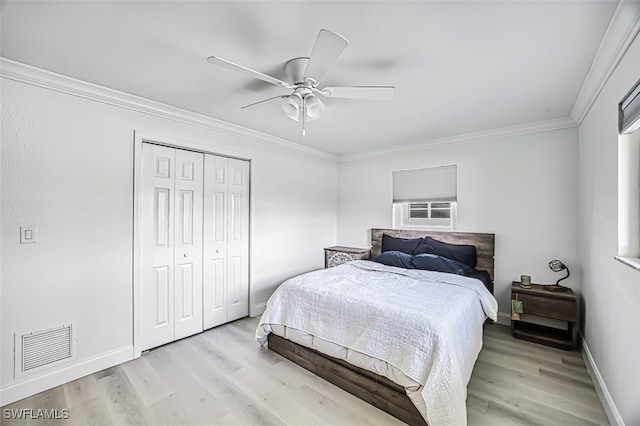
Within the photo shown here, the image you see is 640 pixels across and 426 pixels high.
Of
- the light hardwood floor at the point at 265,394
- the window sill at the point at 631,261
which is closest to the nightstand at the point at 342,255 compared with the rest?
the light hardwood floor at the point at 265,394

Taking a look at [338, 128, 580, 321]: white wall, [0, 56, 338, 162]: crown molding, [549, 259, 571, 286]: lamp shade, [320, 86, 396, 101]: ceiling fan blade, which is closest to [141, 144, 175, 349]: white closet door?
[0, 56, 338, 162]: crown molding

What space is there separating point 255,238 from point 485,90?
2.96 metres

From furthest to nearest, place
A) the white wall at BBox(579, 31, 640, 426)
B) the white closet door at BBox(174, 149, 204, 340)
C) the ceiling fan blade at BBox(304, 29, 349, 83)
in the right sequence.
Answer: the white closet door at BBox(174, 149, 204, 340), the white wall at BBox(579, 31, 640, 426), the ceiling fan blade at BBox(304, 29, 349, 83)

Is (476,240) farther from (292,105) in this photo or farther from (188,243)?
(188,243)

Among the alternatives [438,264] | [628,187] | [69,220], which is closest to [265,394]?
[69,220]

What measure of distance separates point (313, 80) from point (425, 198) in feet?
9.29

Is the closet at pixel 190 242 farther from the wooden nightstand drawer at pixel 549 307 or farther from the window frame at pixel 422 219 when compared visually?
the wooden nightstand drawer at pixel 549 307

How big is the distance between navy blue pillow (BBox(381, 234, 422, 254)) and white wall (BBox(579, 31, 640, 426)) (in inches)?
68.9

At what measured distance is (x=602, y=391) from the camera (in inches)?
79.2

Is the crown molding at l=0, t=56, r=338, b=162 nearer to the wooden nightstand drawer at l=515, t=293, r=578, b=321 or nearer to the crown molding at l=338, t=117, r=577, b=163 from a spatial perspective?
the crown molding at l=338, t=117, r=577, b=163

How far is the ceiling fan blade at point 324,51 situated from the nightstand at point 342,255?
2.99 metres

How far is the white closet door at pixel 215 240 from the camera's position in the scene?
323cm

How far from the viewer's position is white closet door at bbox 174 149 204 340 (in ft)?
9.80

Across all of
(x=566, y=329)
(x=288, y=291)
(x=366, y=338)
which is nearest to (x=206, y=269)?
(x=288, y=291)
